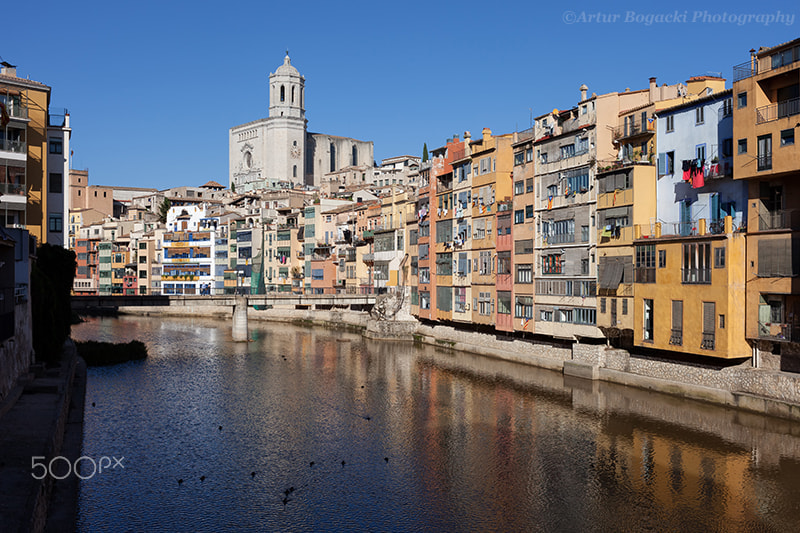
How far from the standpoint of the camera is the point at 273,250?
111312 millimetres

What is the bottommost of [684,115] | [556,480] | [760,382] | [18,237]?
[556,480]

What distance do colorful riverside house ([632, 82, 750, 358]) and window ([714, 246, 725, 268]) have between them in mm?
48

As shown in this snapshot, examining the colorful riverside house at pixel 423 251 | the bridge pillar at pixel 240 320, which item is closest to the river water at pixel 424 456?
the colorful riverside house at pixel 423 251

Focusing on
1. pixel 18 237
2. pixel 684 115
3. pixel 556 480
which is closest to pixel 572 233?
pixel 684 115

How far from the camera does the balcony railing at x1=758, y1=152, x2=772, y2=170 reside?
121ft

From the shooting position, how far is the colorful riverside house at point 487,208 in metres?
60.0

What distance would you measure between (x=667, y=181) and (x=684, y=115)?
3666mm

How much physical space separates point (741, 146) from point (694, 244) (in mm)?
5439

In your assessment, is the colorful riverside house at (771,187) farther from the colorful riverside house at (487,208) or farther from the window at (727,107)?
the colorful riverside house at (487,208)

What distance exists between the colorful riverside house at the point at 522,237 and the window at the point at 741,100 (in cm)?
1782

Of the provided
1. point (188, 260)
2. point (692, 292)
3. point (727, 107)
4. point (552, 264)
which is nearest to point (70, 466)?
point (692, 292)

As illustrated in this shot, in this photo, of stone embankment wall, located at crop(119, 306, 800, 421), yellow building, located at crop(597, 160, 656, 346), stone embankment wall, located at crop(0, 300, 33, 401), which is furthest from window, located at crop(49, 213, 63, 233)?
yellow building, located at crop(597, 160, 656, 346)

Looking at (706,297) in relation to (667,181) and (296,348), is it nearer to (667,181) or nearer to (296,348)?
(667,181)

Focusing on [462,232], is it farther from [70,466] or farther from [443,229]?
[70,466]
